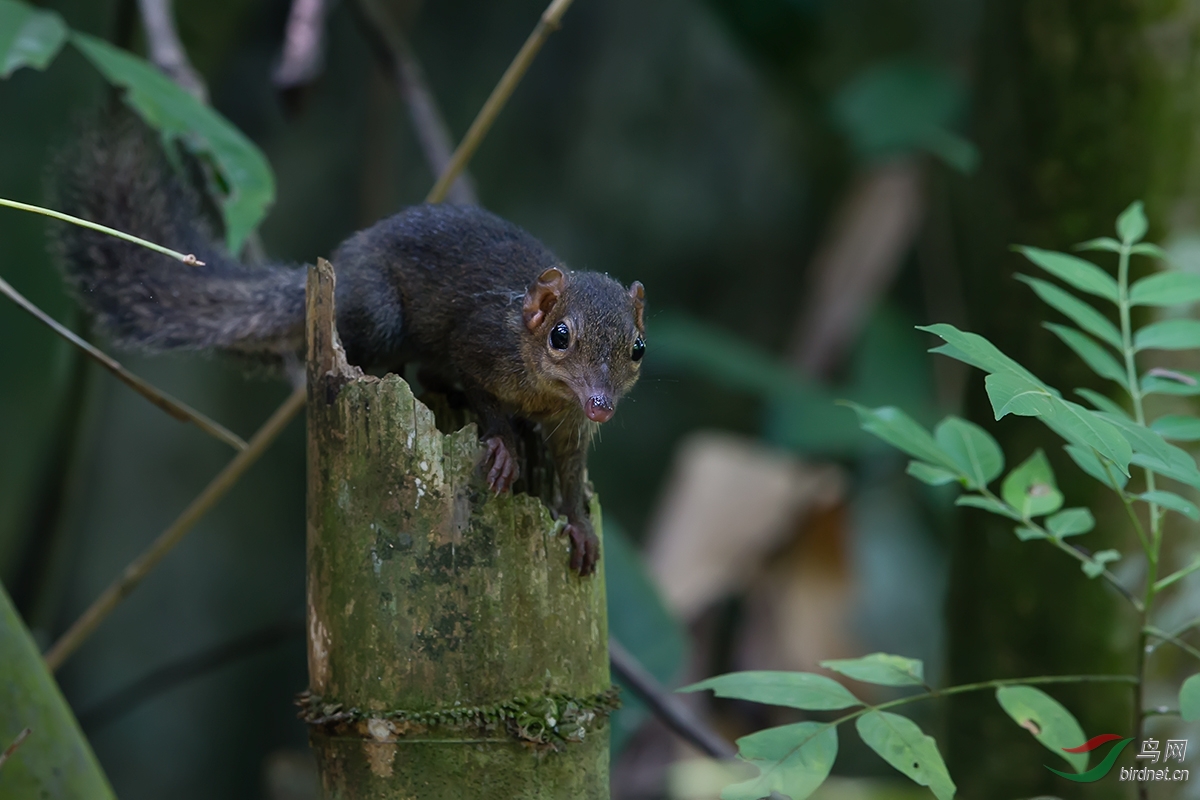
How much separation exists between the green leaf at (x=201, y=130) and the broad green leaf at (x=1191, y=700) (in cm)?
176

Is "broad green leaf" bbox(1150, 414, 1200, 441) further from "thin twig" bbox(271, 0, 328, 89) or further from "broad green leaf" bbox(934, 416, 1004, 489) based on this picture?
"thin twig" bbox(271, 0, 328, 89)

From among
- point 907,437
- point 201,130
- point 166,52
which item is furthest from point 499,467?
point 166,52

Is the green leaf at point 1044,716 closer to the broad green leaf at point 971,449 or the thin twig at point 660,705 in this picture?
the broad green leaf at point 971,449

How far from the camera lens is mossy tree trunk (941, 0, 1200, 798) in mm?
3039

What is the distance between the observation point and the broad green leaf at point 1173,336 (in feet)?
6.27

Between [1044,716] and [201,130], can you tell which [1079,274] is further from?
[201,130]

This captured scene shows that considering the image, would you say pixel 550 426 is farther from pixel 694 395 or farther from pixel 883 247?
pixel 694 395

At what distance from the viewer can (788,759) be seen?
1518 mm

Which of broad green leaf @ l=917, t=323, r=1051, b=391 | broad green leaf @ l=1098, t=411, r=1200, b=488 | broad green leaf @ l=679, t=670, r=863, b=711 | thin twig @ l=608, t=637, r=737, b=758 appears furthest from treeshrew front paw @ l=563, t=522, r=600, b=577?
thin twig @ l=608, t=637, r=737, b=758

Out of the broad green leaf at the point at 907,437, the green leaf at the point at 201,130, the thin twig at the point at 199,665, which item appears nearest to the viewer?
the broad green leaf at the point at 907,437

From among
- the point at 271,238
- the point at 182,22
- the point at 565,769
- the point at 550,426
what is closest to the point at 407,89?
the point at 182,22

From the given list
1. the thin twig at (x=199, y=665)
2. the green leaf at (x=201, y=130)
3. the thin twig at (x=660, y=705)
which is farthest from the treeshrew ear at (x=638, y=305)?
the thin twig at (x=199, y=665)

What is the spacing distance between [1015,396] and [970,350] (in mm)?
89

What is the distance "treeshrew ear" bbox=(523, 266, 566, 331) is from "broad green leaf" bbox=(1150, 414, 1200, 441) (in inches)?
43.2
